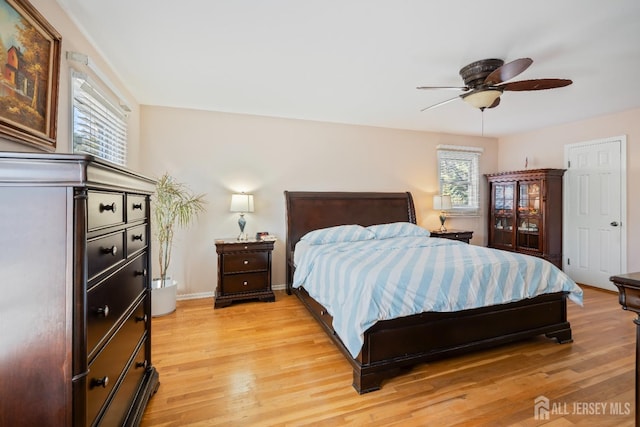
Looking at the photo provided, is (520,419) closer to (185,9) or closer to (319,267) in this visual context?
(319,267)

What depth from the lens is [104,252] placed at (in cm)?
116

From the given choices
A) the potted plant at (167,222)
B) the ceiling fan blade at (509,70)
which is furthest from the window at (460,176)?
the potted plant at (167,222)

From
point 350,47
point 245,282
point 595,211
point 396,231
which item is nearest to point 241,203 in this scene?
point 245,282

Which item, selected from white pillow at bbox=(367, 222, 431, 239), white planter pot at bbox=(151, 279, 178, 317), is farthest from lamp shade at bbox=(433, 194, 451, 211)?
white planter pot at bbox=(151, 279, 178, 317)

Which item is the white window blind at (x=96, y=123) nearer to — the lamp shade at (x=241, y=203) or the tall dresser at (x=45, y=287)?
the lamp shade at (x=241, y=203)

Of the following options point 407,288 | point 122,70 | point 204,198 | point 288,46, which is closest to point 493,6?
point 288,46

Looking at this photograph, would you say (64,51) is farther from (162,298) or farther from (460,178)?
(460,178)

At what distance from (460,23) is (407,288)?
1844 mm

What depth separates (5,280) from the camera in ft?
3.01

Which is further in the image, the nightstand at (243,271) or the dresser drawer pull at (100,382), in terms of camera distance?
the nightstand at (243,271)

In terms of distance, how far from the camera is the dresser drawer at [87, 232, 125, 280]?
3.42 ft

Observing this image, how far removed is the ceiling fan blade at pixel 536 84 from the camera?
2.25m

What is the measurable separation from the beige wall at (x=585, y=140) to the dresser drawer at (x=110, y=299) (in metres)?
5.56

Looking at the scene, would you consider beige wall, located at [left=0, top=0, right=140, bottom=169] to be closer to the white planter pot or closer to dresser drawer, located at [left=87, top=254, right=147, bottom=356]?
dresser drawer, located at [left=87, top=254, right=147, bottom=356]
